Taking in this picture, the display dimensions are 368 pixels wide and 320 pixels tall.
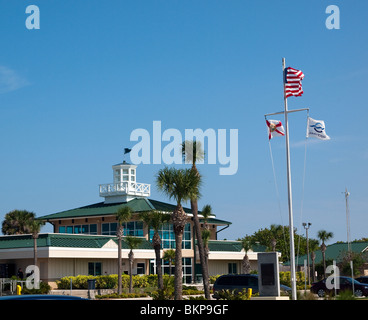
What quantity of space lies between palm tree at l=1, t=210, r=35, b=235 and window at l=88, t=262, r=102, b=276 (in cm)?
2544

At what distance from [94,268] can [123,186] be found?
13986 millimetres

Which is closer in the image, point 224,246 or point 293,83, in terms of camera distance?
point 293,83

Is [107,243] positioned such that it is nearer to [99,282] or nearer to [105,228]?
[99,282]

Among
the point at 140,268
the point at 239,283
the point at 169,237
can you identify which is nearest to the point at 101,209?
the point at 169,237

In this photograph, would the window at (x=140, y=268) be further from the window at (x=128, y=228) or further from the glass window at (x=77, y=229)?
the glass window at (x=77, y=229)

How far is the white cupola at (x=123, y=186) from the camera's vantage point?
64.1m

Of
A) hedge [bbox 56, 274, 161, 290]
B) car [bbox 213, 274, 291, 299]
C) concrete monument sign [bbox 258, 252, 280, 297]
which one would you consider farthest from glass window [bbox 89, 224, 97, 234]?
concrete monument sign [bbox 258, 252, 280, 297]

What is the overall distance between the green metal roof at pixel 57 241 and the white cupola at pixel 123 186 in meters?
10.3

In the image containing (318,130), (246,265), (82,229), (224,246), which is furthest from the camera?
(224,246)

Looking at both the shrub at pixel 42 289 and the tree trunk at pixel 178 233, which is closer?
the tree trunk at pixel 178 233

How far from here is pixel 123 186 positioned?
64.3 m

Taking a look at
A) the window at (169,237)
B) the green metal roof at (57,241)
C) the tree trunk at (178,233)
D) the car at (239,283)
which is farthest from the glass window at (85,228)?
the tree trunk at (178,233)

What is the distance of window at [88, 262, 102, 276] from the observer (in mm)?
51750
